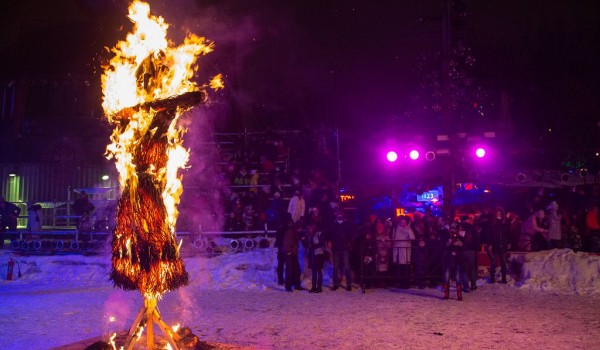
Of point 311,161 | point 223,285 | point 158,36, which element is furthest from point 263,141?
point 158,36

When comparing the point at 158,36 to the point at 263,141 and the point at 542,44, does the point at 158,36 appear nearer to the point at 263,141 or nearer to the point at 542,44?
the point at 263,141

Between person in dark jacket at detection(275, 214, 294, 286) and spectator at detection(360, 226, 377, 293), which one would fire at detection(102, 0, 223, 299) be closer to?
person in dark jacket at detection(275, 214, 294, 286)

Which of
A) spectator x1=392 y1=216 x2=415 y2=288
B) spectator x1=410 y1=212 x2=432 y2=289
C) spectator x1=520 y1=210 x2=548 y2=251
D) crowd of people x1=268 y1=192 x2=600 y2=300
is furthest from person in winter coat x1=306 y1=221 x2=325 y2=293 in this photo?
spectator x1=520 y1=210 x2=548 y2=251

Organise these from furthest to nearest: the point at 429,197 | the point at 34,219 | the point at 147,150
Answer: the point at 429,197 < the point at 34,219 < the point at 147,150

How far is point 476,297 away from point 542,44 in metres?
21.7

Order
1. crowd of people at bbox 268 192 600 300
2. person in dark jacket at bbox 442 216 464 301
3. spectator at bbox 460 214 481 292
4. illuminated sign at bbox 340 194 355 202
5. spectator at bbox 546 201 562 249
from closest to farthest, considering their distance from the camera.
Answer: person in dark jacket at bbox 442 216 464 301 → spectator at bbox 460 214 481 292 → crowd of people at bbox 268 192 600 300 → spectator at bbox 546 201 562 249 → illuminated sign at bbox 340 194 355 202

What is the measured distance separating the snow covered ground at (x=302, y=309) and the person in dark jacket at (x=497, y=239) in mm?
660

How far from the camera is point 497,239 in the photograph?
14914mm

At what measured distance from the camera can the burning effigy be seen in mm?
6172

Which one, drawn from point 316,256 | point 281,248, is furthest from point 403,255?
point 281,248

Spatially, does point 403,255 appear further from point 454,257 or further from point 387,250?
point 454,257

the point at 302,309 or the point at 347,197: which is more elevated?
the point at 347,197

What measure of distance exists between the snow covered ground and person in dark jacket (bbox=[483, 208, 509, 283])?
0.66 metres

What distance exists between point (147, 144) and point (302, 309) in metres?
6.37
